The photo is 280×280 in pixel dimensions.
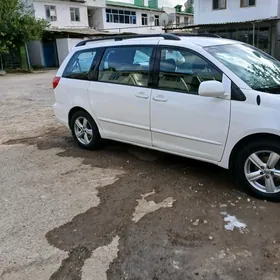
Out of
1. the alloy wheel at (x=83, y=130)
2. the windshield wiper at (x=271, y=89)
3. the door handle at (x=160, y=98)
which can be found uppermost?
the windshield wiper at (x=271, y=89)

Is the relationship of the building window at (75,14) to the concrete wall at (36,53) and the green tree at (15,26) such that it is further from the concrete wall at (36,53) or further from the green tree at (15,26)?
the green tree at (15,26)

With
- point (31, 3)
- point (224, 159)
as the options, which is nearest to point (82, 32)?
point (31, 3)

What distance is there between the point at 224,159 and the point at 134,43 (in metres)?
2.05

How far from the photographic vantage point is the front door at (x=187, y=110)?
3.60m

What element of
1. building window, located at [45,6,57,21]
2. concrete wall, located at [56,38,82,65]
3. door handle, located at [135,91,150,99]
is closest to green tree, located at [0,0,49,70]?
concrete wall, located at [56,38,82,65]

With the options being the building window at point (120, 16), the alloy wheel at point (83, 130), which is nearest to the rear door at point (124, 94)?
the alloy wheel at point (83, 130)

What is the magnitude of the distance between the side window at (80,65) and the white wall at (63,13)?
27817 millimetres

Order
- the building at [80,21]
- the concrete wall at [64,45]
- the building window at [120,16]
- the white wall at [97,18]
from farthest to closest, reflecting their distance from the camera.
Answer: the building window at [120,16]
the white wall at [97,18]
the building at [80,21]
the concrete wall at [64,45]

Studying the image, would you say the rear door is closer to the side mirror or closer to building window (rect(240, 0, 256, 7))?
the side mirror

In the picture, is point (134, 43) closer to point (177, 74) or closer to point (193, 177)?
point (177, 74)

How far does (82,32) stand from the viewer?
102 ft

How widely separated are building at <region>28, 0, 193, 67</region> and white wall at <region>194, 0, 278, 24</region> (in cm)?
273

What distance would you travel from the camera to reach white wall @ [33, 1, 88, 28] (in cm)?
3008

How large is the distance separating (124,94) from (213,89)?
1.42 m
